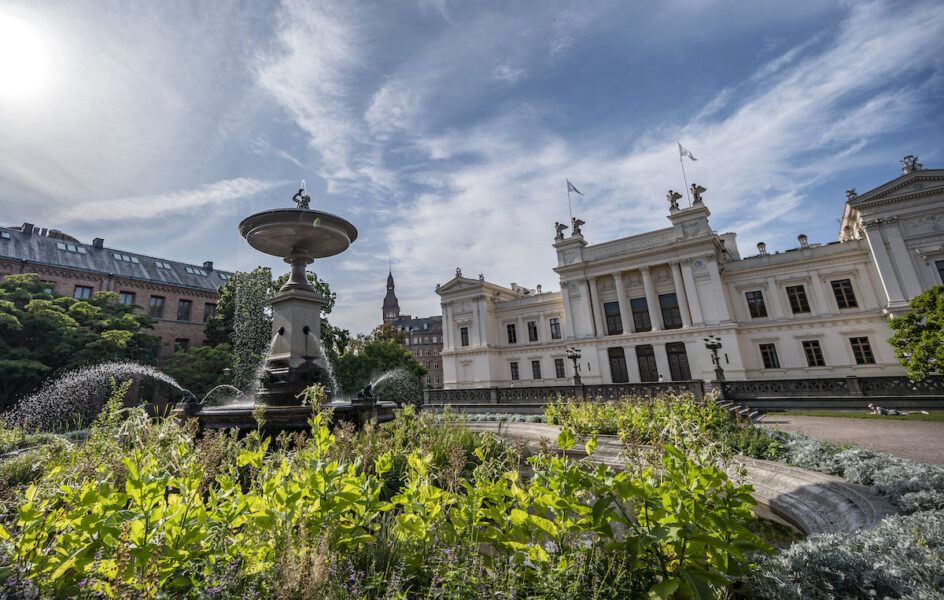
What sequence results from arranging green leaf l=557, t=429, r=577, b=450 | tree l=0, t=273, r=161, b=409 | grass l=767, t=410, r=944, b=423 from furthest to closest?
tree l=0, t=273, r=161, b=409 < grass l=767, t=410, r=944, b=423 < green leaf l=557, t=429, r=577, b=450

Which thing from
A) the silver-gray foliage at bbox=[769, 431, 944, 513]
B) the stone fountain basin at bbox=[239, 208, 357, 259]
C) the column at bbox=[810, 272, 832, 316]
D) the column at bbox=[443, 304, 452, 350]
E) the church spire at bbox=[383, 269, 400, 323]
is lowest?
the silver-gray foliage at bbox=[769, 431, 944, 513]

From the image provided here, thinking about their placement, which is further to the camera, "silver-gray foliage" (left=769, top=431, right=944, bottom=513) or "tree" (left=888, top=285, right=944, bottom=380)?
"tree" (left=888, top=285, right=944, bottom=380)

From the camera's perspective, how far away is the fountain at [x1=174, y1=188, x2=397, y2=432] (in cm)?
816

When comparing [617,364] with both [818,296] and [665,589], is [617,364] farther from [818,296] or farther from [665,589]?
[665,589]

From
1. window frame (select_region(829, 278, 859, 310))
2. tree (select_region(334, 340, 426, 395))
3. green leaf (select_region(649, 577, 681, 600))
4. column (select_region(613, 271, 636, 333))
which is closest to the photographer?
green leaf (select_region(649, 577, 681, 600))

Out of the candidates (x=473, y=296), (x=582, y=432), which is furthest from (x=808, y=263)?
(x=582, y=432)

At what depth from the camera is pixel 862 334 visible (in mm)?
25984

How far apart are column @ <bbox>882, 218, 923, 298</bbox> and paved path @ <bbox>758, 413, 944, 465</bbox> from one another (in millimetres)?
16403

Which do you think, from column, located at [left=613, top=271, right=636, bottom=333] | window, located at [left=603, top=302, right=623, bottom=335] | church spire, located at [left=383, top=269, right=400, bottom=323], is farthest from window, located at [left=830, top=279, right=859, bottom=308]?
church spire, located at [left=383, top=269, right=400, bottom=323]

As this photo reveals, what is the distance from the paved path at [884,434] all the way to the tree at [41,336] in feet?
109

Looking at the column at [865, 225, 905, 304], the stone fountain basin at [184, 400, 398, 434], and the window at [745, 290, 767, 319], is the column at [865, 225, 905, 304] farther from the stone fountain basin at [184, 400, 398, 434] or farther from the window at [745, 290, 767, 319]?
the stone fountain basin at [184, 400, 398, 434]

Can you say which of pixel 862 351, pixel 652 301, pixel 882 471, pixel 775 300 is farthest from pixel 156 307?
pixel 862 351

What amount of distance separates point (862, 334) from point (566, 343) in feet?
66.2

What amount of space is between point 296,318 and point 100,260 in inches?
1449
